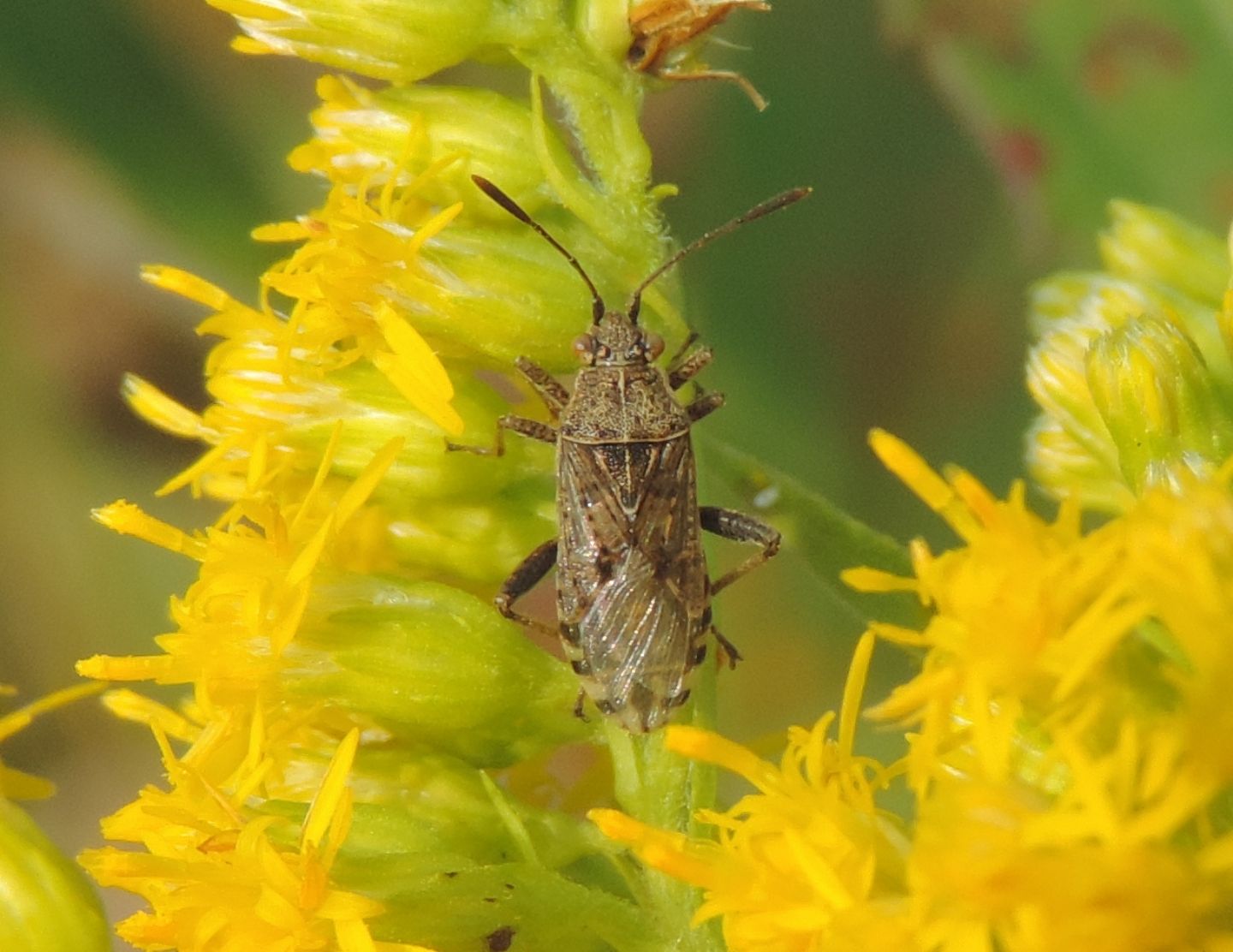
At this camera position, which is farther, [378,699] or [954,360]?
[954,360]

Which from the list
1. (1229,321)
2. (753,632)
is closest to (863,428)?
(753,632)

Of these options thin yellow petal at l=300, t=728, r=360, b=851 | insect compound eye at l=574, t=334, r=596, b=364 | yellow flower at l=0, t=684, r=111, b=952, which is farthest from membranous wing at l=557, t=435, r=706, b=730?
yellow flower at l=0, t=684, r=111, b=952

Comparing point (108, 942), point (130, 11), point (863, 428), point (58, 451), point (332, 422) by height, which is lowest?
point (108, 942)

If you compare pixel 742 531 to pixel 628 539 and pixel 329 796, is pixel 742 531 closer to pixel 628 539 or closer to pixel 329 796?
pixel 628 539

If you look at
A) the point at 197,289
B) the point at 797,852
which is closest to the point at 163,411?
the point at 197,289

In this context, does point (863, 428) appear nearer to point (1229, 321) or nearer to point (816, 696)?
point (816, 696)

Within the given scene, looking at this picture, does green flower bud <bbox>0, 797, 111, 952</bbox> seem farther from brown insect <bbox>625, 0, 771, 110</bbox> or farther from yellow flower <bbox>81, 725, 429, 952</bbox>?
brown insect <bbox>625, 0, 771, 110</bbox>

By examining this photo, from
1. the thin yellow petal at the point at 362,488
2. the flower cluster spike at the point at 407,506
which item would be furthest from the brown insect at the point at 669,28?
the thin yellow petal at the point at 362,488
